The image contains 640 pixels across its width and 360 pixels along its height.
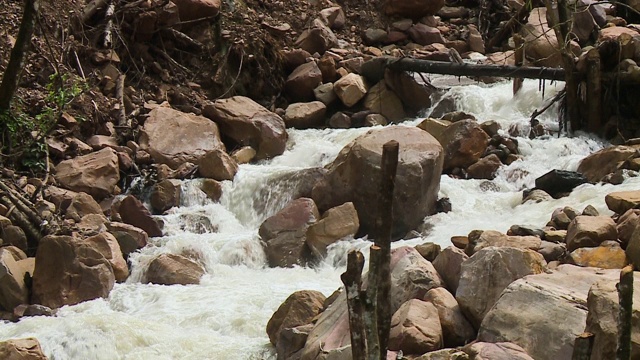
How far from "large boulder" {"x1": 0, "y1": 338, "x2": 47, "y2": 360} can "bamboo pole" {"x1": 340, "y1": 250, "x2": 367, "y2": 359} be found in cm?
313

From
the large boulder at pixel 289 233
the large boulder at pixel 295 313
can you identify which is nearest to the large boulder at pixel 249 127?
the large boulder at pixel 289 233

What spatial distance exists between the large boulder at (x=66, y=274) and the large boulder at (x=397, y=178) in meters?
2.47

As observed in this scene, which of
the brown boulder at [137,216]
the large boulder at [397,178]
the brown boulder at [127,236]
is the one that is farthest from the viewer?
the brown boulder at [137,216]

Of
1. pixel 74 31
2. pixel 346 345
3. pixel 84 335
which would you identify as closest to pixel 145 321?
pixel 84 335

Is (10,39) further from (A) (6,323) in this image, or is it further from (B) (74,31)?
(A) (6,323)

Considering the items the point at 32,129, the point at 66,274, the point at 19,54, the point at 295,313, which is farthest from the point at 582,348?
the point at 32,129

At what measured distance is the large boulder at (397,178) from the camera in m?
7.32

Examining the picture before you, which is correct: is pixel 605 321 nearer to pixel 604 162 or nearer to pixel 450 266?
pixel 450 266

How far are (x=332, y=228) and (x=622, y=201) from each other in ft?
8.02

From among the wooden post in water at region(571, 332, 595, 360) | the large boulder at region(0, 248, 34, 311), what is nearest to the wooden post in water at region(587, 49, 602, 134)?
the large boulder at region(0, 248, 34, 311)

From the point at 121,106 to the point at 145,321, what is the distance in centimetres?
430

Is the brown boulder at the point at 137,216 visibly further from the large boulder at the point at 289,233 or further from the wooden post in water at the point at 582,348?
the wooden post in water at the point at 582,348

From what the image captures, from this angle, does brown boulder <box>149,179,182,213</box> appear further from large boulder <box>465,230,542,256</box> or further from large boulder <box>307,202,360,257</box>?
large boulder <box>465,230,542,256</box>

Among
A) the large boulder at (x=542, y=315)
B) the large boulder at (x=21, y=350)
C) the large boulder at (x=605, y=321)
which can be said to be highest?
the large boulder at (x=605, y=321)
